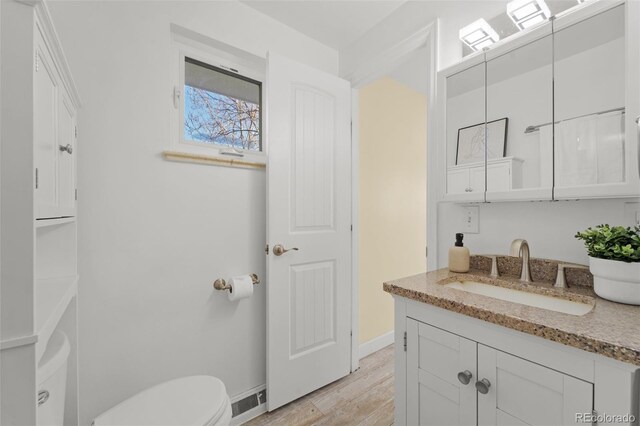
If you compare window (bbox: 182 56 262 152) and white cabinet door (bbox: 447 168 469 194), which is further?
window (bbox: 182 56 262 152)

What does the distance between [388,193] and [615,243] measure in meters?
1.72

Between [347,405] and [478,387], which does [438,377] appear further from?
[347,405]

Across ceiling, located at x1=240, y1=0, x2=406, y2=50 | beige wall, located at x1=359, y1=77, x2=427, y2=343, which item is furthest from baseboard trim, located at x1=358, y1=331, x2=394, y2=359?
ceiling, located at x1=240, y1=0, x2=406, y2=50

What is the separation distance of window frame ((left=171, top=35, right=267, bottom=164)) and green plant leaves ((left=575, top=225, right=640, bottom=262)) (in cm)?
155

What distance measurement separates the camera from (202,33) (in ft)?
5.02

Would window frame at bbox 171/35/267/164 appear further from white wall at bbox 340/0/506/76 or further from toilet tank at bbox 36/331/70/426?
toilet tank at bbox 36/331/70/426

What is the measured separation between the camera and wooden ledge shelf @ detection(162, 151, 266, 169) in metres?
1.42

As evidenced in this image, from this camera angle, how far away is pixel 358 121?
211 centimetres

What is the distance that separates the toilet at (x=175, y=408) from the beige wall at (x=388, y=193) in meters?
1.43

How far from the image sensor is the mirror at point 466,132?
1255mm

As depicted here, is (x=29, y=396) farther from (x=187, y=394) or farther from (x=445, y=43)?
(x=445, y=43)

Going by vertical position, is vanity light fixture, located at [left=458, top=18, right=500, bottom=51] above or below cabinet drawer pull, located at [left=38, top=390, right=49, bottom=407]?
above

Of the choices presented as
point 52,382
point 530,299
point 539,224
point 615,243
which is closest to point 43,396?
point 52,382

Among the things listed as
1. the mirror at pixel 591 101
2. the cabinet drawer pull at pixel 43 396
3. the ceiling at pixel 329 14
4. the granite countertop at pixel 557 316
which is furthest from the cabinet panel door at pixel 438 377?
the ceiling at pixel 329 14
